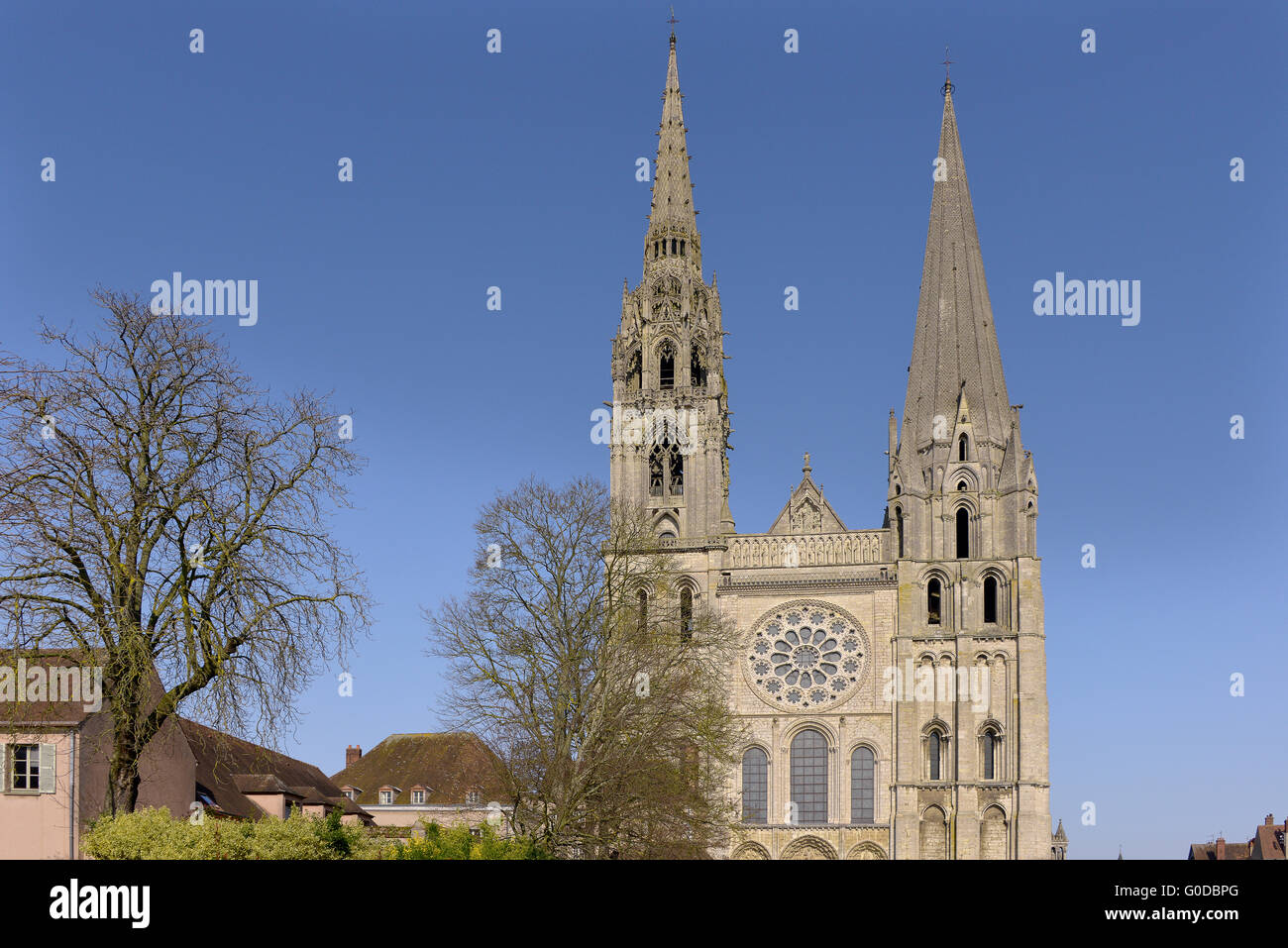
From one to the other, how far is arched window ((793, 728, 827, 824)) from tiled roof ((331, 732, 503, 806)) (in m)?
12.9

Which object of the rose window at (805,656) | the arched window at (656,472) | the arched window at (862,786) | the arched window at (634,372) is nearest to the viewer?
the arched window at (862,786)

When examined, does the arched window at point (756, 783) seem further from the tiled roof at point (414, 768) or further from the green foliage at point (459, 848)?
the green foliage at point (459, 848)

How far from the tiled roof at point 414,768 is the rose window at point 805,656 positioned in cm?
1228

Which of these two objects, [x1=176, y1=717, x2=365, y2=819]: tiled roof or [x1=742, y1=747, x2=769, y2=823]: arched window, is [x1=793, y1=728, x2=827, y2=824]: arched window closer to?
[x1=742, y1=747, x2=769, y2=823]: arched window

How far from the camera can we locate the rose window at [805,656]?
2194 inches

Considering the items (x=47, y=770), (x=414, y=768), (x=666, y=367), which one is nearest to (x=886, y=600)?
(x=666, y=367)

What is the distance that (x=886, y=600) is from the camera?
184 feet

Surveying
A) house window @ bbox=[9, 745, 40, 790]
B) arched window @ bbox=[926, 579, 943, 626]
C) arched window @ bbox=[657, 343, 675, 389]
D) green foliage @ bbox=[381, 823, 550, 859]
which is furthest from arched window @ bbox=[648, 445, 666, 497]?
green foliage @ bbox=[381, 823, 550, 859]

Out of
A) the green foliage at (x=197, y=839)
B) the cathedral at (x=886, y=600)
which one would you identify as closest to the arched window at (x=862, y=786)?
the cathedral at (x=886, y=600)

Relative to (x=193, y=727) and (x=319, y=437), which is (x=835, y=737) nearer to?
(x=193, y=727)

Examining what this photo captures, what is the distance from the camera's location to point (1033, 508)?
56.6m

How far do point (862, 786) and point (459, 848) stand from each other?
34.3m
